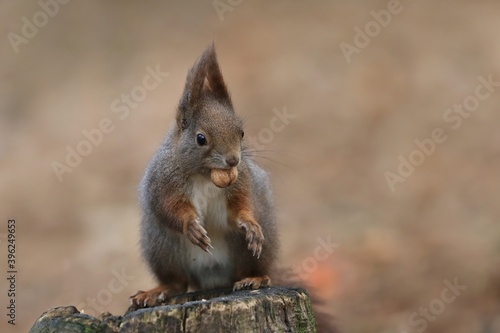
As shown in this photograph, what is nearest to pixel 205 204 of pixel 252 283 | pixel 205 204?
pixel 205 204

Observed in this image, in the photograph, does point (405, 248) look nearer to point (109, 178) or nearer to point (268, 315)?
point (109, 178)

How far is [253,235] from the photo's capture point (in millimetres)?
4113

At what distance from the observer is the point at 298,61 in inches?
349

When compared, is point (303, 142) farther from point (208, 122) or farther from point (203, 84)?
point (208, 122)

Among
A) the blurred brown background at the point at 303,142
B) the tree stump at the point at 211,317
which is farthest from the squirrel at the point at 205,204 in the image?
the blurred brown background at the point at 303,142

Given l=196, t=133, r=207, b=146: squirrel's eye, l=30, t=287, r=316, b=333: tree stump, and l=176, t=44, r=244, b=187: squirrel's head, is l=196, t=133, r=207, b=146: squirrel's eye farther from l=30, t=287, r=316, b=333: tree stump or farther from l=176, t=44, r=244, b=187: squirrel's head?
l=30, t=287, r=316, b=333: tree stump

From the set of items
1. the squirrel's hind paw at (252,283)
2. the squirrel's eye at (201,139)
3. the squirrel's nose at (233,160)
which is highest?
the squirrel's eye at (201,139)

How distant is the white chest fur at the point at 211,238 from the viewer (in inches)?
170

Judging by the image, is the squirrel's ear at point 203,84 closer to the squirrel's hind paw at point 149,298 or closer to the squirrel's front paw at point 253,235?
the squirrel's front paw at point 253,235

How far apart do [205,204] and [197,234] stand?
289mm

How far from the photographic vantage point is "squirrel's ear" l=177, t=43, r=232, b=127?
422cm

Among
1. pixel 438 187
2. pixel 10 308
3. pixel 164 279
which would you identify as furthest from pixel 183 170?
pixel 438 187

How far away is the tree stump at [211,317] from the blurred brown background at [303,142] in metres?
3.99

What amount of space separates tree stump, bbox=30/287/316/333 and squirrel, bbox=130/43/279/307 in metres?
0.61
